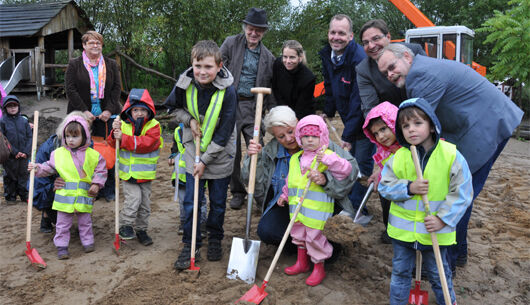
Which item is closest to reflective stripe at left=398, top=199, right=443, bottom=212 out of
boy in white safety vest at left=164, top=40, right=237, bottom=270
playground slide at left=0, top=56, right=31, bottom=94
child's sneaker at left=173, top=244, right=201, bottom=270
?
boy in white safety vest at left=164, top=40, right=237, bottom=270

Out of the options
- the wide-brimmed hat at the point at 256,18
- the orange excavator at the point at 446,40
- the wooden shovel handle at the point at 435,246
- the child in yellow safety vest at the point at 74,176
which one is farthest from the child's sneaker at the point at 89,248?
the orange excavator at the point at 446,40

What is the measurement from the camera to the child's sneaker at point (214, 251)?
3.86 metres

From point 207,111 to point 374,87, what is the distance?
1556 mm

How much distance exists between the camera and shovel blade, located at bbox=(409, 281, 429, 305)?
308 centimetres

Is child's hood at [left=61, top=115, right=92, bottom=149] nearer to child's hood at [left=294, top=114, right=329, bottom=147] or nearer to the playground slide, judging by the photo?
child's hood at [left=294, top=114, right=329, bottom=147]

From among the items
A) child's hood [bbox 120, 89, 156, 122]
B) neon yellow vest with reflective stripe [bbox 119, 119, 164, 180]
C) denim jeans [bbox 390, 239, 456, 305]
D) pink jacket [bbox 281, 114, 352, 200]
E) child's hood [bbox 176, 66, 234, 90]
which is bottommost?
denim jeans [bbox 390, 239, 456, 305]

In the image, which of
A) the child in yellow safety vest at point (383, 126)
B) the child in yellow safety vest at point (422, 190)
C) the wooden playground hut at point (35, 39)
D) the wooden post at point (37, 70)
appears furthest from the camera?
the wooden playground hut at point (35, 39)

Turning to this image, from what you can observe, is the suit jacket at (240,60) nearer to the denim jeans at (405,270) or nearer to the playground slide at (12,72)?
the denim jeans at (405,270)

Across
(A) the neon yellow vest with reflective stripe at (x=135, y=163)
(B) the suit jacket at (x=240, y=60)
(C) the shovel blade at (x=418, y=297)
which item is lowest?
(C) the shovel blade at (x=418, y=297)

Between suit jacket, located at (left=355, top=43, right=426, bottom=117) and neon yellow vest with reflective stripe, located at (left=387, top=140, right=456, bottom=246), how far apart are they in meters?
1.06

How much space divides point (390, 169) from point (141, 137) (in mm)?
2547

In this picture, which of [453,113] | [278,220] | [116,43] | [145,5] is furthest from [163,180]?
[116,43]

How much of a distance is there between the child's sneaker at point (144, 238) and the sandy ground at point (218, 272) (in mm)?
52

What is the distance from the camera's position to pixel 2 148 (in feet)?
16.4
